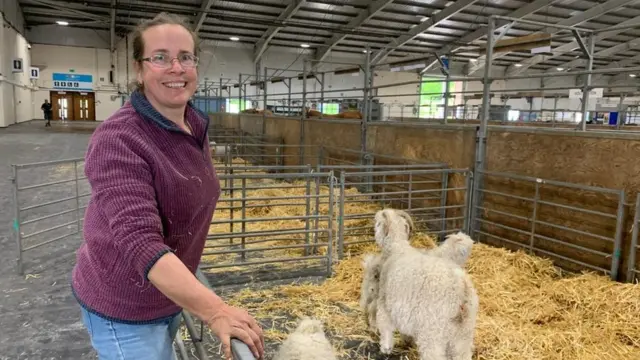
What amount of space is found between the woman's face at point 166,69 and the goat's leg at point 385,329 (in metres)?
2.39

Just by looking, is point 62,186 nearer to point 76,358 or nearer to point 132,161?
point 76,358

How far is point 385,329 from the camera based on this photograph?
10.6 ft

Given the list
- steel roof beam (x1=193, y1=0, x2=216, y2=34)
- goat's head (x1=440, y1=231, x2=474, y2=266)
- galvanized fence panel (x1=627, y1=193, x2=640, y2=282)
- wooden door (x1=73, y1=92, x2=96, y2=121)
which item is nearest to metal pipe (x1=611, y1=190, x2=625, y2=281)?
galvanized fence panel (x1=627, y1=193, x2=640, y2=282)

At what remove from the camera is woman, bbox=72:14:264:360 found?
1088mm

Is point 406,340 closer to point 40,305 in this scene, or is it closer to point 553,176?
point 553,176

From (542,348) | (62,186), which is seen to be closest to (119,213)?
(542,348)

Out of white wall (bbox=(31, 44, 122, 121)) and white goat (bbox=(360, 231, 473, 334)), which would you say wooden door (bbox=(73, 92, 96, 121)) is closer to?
white wall (bbox=(31, 44, 122, 121))

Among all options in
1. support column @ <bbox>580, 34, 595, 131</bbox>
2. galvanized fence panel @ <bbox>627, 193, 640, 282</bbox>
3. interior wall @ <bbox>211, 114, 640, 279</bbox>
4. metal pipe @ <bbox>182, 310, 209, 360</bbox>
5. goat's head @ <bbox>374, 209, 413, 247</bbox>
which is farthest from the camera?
support column @ <bbox>580, 34, 595, 131</bbox>

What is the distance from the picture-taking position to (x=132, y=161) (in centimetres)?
118

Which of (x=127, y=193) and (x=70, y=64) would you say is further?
(x=70, y=64)

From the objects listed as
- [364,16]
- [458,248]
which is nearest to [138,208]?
[458,248]

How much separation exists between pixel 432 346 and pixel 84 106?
1333 inches

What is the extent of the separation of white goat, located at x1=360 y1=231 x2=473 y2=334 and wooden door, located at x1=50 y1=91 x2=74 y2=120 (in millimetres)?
31782

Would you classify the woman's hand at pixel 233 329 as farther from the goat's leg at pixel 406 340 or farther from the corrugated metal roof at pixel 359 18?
the corrugated metal roof at pixel 359 18
